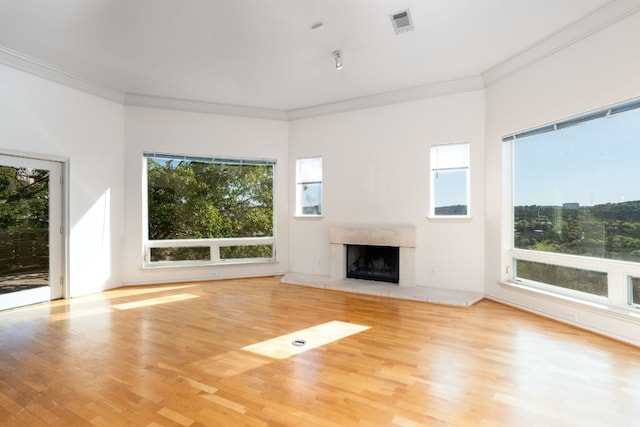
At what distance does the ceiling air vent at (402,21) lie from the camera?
310 centimetres

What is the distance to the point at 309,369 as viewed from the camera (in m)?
2.47

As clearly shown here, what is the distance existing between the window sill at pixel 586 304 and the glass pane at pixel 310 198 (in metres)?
3.31

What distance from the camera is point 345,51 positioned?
385 cm

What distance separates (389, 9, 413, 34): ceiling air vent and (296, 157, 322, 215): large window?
2.88 metres

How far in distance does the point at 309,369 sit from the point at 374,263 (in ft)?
10.8

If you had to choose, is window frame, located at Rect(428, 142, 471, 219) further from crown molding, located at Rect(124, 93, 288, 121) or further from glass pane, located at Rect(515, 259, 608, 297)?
crown molding, located at Rect(124, 93, 288, 121)

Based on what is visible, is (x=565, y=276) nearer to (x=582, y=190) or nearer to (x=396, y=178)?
(x=582, y=190)

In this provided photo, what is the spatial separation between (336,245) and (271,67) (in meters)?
3.01

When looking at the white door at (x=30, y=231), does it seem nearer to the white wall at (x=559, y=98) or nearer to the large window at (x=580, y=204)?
the white wall at (x=559, y=98)

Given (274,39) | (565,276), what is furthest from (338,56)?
(565,276)

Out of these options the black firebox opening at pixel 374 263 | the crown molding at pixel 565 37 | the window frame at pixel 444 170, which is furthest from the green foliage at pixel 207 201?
the crown molding at pixel 565 37

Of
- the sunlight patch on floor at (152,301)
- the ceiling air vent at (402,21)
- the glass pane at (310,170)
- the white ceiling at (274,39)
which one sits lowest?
the sunlight patch on floor at (152,301)

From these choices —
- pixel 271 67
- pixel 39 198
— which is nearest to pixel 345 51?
pixel 271 67

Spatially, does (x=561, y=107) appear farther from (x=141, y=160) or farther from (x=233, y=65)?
(x=141, y=160)
